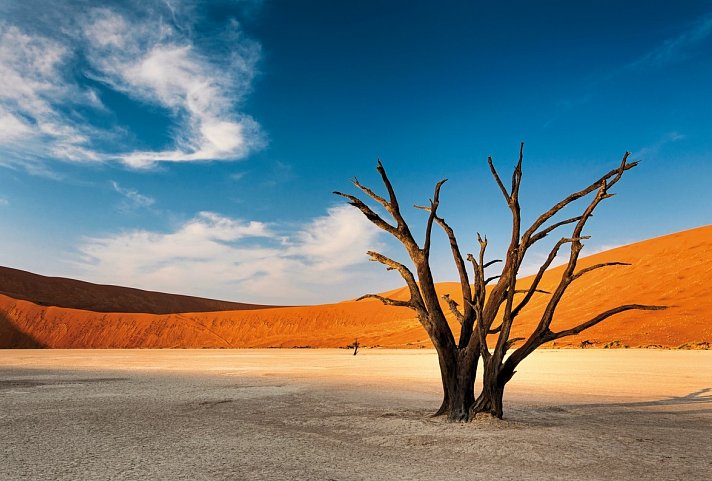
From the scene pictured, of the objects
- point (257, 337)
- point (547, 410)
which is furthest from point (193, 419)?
point (257, 337)

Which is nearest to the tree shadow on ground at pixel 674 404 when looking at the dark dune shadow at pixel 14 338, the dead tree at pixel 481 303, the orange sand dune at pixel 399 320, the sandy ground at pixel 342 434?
the sandy ground at pixel 342 434

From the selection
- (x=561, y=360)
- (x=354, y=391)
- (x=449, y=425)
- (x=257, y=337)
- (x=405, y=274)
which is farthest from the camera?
(x=257, y=337)

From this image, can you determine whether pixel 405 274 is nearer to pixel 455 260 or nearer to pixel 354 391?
pixel 455 260

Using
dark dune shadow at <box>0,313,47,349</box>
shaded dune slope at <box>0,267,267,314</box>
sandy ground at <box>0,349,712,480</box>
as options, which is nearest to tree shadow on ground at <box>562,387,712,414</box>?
sandy ground at <box>0,349,712,480</box>

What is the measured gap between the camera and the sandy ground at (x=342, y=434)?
6035 millimetres

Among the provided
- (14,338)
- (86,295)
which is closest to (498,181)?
(14,338)

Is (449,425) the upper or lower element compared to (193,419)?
upper

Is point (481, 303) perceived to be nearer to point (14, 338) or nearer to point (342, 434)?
point (342, 434)

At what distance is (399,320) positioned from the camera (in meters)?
71.1

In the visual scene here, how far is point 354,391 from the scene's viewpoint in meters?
14.6

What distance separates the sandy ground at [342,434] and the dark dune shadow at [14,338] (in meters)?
57.1

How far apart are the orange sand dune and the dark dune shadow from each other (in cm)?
10

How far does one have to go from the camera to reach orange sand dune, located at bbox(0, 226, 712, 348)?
39344 millimetres

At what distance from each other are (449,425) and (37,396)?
1016 cm
